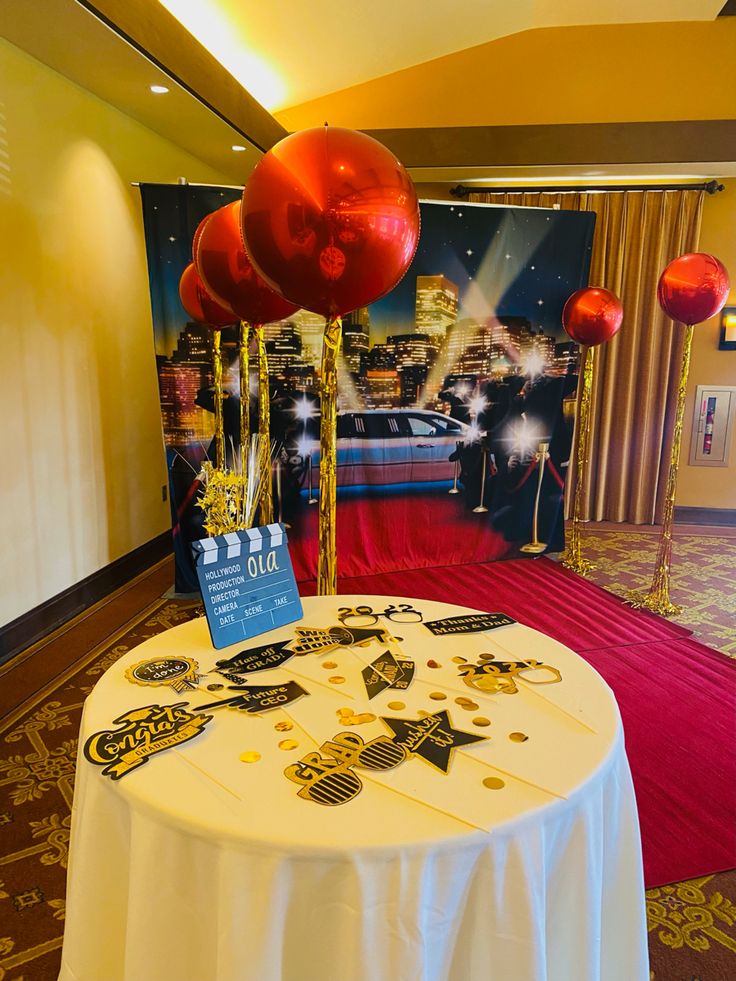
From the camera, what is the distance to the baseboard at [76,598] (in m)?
2.98

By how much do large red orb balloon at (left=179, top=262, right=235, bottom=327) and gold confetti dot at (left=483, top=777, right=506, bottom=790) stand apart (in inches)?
85.5

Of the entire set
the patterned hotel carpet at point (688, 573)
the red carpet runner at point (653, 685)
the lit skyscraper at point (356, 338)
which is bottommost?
the patterned hotel carpet at point (688, 573)

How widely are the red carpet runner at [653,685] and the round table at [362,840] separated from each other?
0.86m

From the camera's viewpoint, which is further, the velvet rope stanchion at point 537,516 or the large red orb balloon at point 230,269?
the velvet rope stanchion at point 537,516

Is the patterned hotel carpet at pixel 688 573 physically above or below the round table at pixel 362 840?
below

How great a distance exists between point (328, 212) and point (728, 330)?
499 cm

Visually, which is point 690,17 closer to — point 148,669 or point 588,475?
point 588,475

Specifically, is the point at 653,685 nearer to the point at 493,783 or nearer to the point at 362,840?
the point at 493,783

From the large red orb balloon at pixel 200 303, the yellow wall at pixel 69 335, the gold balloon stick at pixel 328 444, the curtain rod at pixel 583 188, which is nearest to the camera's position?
the gold balloon stick at pixel 328 444

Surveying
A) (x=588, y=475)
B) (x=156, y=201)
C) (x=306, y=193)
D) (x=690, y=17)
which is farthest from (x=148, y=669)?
(x=690, y=17)

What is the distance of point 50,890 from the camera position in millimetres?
1679

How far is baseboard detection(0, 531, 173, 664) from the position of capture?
9.77ft

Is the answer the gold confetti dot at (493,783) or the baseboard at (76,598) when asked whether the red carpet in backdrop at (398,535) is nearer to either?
the baseboard at (76,598)

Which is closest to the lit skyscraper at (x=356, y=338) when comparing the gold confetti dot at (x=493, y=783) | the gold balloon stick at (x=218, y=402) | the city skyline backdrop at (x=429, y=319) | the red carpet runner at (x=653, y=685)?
the city skyline backdrop at (x=429, y=319)
